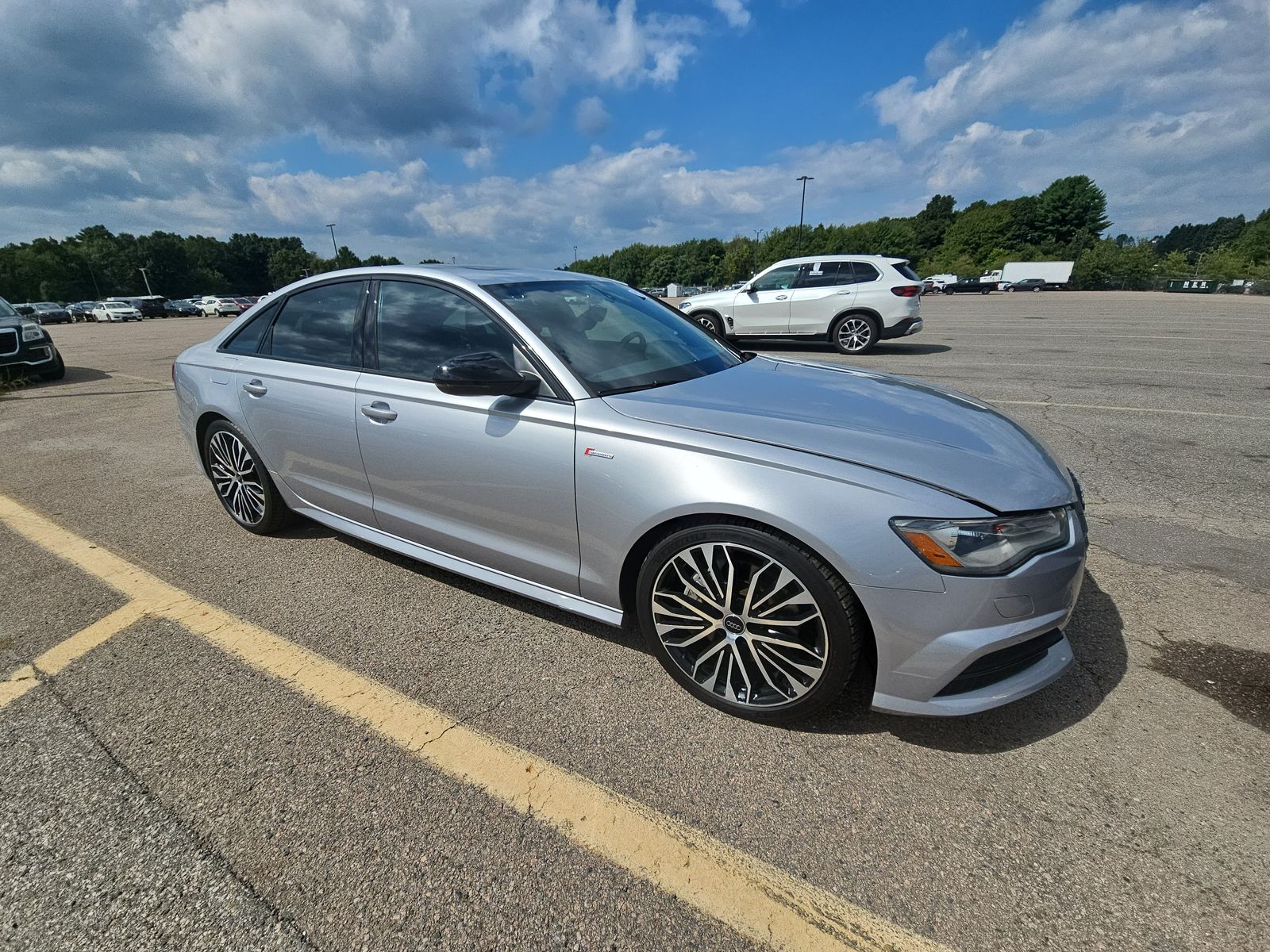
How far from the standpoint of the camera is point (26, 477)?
496 cm

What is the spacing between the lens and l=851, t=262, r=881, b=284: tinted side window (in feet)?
33.0

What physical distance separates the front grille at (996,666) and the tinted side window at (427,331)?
1983 mm

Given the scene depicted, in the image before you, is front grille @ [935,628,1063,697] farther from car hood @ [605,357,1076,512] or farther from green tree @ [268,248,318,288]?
green tree @ [268,248,318,288]

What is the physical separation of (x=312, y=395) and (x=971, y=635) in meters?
3.03

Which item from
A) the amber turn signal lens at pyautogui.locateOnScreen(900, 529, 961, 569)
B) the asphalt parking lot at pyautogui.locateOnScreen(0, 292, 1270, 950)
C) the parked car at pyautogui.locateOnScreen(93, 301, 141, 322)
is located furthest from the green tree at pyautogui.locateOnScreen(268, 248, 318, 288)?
the amber turn signal lens at pyautogui.locateOnScreen(900, 529, 961, 569)

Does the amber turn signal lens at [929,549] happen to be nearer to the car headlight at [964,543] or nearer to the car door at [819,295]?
the car headlight at [964,543]

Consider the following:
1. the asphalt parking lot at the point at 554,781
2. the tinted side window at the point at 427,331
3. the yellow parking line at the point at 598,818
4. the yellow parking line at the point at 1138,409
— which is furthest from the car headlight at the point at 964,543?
the yellow parking line at the point at 1138,409

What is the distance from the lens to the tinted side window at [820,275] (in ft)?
33.7

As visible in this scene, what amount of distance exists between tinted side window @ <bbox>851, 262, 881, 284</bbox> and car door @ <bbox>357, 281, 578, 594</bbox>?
9090 mm

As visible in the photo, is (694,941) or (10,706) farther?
(10,706)

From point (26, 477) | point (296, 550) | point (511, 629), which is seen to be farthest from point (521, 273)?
point (26, 477)

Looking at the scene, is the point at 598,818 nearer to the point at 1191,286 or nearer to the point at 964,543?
the point at 964,543

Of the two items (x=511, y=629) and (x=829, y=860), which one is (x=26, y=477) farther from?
(x=829, y=860)

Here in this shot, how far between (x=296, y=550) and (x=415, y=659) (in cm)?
150
